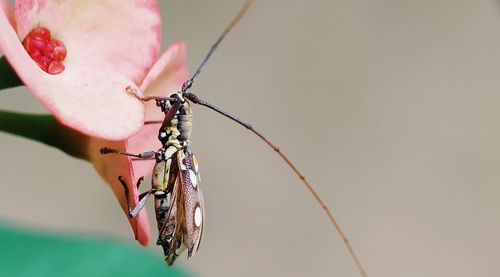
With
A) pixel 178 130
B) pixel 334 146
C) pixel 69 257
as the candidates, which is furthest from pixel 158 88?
pixel 334 146

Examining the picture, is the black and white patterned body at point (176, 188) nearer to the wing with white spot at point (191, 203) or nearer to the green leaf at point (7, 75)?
the wing with white spot at point (191, 203)

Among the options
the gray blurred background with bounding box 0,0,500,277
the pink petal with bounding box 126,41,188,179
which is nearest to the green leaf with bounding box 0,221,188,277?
the pink petal with bounding box 126,41,188,179

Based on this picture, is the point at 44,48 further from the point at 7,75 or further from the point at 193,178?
the point at 193,178

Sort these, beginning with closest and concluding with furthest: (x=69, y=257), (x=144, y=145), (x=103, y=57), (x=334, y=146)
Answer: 1. (x=103, y=57)
2. (x=144, y=145)
3. (x=69, y=257)
4. (x=334, y=146)

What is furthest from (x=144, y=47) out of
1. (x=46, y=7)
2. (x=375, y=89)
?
(x=375, y=89)

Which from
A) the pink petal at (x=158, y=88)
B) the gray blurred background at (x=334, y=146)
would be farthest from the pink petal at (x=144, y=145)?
the gray blurred background at (x=334, y=146)

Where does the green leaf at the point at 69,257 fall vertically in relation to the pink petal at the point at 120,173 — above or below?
above
